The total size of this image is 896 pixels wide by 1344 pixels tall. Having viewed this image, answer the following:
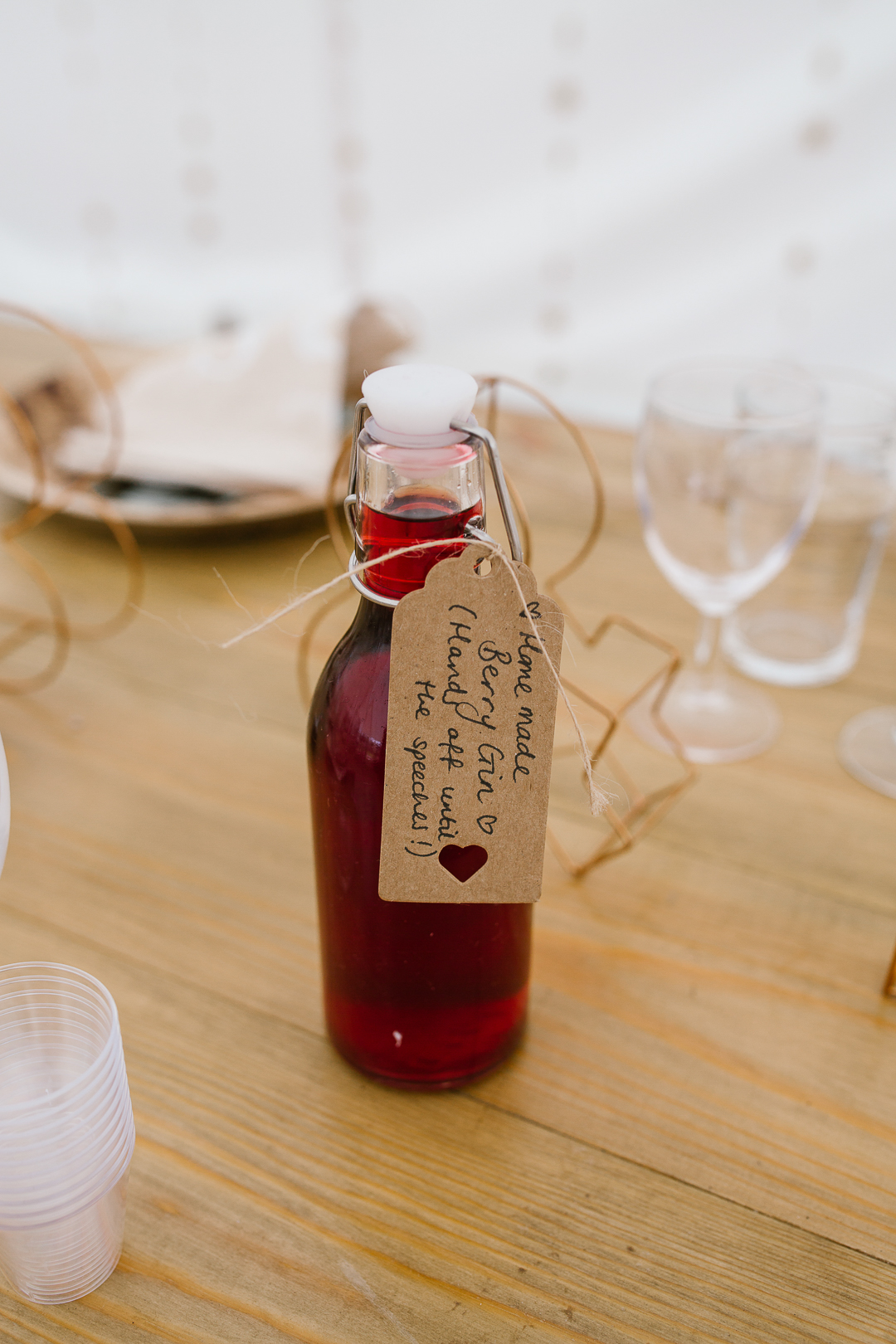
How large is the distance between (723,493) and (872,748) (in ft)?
0.57

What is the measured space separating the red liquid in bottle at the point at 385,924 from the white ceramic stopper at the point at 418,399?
0.09 feet

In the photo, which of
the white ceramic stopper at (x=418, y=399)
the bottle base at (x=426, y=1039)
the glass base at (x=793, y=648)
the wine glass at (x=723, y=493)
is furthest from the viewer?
the glass base at (x=793, y=648)

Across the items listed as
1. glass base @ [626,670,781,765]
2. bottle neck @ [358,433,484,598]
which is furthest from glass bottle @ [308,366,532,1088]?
glass base @ [626,670,781,765]

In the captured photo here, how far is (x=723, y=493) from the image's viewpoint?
0.61 meters

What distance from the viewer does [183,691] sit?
71 centimetres

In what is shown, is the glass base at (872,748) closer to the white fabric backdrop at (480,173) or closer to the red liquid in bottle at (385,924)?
the red liquid in bottle at (385,924)

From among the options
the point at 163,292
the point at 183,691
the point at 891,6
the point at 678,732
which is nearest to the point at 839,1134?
the point at 678,732

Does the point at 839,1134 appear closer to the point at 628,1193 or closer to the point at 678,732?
the point at 628,1193

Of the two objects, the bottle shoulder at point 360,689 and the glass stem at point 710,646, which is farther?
the glass stem at point 710,646

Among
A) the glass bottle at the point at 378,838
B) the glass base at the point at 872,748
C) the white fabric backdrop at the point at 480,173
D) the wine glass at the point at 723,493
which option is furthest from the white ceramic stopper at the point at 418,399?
the white fabric backdrop at the point at 480,173

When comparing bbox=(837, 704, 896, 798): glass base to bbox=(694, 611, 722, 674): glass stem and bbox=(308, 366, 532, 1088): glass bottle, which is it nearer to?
bbox=(694, 611, 722, 674): glass stem

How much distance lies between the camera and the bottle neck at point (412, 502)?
0.34 metres

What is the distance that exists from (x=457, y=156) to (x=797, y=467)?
878 millimetres

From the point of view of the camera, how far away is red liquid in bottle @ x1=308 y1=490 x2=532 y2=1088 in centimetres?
37
